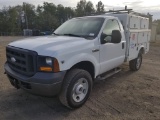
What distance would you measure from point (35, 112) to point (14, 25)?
71398 mm

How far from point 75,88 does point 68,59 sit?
2.30 ft

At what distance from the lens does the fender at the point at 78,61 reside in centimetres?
359

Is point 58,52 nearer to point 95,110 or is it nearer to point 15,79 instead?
point 15,79

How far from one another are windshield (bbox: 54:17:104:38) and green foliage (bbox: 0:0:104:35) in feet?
163

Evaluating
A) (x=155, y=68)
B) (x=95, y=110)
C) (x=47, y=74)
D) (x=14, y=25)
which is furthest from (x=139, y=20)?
(x=14, y=25)

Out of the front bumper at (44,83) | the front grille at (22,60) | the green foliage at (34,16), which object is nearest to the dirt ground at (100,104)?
the front bumper at (44,83)

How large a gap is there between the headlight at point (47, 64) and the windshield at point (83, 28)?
1.38 metres

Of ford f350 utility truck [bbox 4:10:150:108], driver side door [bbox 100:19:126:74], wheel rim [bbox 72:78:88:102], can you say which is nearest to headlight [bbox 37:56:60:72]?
ford f350 utility truck [bbox 4:10:150:108]

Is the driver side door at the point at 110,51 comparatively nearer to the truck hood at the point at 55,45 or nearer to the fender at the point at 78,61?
the fender at the point at 78,61

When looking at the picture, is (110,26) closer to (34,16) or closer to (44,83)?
(44,83)

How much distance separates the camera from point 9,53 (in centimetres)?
419

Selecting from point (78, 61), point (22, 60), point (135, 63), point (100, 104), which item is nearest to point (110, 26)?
point (78, 61)

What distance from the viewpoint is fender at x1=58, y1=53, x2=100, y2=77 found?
3.59 meters

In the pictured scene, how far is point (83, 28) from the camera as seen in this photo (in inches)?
189
